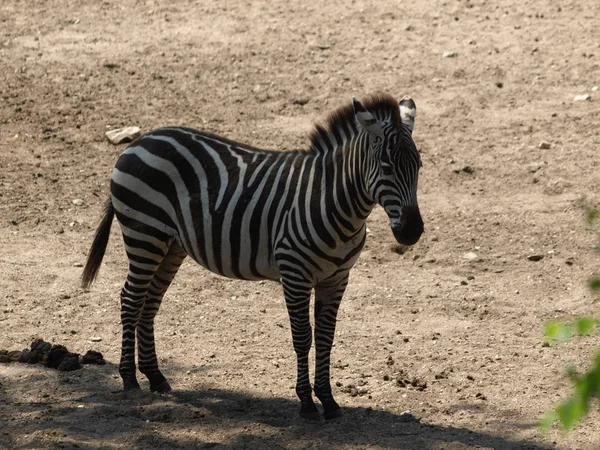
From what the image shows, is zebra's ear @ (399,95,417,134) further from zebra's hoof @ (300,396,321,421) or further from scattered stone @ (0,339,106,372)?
scattered stone @ (0,339,106,372)

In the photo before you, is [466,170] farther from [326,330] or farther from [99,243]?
[99,243]

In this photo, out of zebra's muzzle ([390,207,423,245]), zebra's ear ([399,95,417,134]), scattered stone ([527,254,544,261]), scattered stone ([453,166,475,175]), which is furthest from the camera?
scattered stone ([453,166,475,175])

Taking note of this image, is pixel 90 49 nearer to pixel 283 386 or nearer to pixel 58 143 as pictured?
pixel 58 143

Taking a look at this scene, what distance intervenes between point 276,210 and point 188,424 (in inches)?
60.6

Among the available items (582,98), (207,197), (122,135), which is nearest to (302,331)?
(207,197)

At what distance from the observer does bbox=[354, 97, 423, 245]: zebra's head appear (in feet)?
19.8

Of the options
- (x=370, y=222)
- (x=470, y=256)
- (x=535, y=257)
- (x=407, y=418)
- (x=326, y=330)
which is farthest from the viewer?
(x=370, y=222)

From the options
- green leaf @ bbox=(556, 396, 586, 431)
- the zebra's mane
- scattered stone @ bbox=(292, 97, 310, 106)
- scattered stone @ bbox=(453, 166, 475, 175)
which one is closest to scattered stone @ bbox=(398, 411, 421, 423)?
the zebra's mane

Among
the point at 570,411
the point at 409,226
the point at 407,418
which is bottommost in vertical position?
the point at 407,418

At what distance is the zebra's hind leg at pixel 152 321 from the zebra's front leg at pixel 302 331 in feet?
3.62

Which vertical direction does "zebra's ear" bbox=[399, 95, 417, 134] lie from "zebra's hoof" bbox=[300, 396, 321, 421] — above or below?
above

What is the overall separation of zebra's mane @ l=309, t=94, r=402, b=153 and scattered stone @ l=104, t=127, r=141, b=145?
540cm

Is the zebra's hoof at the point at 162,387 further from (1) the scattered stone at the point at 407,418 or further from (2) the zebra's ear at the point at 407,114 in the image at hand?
(2) the zebra's ear at the point at 407,114

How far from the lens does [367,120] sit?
6.17 meters
